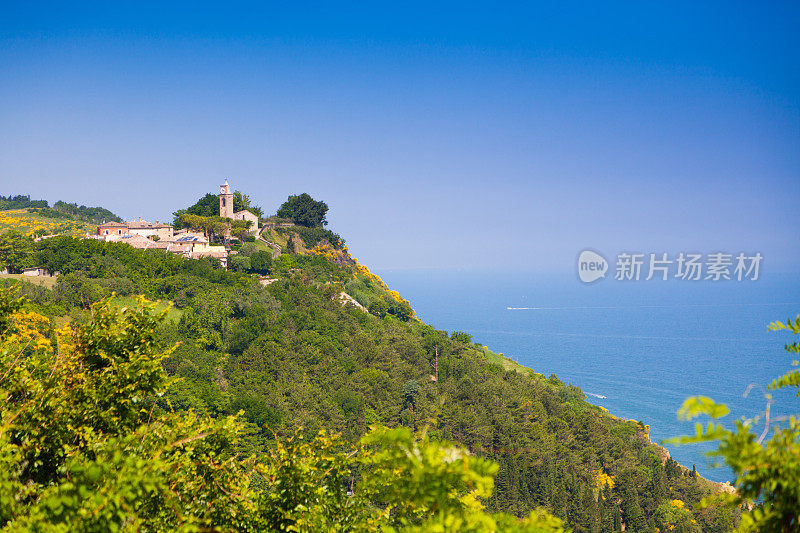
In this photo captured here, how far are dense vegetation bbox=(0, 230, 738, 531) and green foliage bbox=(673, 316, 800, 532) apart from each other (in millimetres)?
25099

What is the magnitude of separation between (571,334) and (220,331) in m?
114

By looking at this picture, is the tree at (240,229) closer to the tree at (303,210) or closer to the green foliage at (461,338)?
the tree at (303,210)

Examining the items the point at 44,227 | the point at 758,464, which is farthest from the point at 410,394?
the point at 44,227

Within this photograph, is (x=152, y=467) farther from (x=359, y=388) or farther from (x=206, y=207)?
(x=206, y=207)

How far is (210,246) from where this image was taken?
2061 inches

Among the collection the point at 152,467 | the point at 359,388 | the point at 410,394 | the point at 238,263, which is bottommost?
the point at 410,394

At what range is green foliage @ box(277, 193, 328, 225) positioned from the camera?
215 feet

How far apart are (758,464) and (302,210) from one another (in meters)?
65.4

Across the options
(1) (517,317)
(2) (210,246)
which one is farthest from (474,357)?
(1) (517,317)

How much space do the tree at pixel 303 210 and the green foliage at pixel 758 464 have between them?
64.8m

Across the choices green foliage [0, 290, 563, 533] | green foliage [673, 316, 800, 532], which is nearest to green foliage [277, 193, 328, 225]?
green foliage [0, 290, 563, 533]

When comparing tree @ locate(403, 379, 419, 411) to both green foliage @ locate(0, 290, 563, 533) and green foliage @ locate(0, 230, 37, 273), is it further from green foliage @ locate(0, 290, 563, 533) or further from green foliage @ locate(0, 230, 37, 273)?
green foliage @ locate(0, 230, 37, 273)

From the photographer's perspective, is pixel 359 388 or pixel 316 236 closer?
pixel 359 388

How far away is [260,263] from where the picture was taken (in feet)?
160
